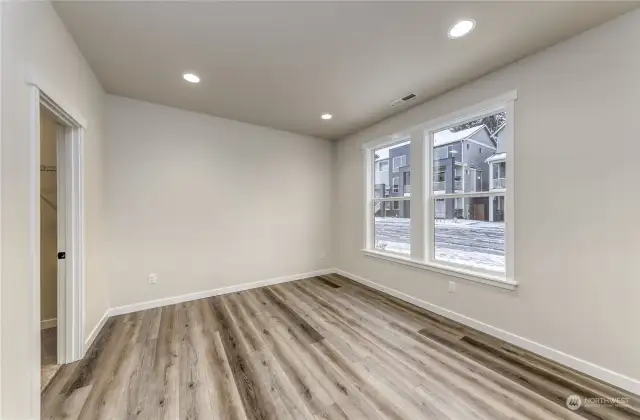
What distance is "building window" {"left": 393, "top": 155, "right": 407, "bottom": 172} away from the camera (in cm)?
365

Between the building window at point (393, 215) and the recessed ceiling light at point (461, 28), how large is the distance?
163cm

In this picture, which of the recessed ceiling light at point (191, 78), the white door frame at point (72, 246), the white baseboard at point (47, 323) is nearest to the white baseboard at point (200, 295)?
the white baseboard at point (47, 323)

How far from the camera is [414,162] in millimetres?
3346

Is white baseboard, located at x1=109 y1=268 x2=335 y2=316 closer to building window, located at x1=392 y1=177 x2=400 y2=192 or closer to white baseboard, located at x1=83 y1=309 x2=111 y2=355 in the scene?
white baseboard, located at x1=83 y1=309 x2=111 y2=355

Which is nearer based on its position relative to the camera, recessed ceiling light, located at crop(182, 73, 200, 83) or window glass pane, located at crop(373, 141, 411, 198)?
recessed ceiling light, located at crop(182, 73, 200, 83)

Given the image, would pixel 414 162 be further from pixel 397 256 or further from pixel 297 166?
pixel 297 166

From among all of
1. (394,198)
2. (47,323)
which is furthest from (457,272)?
(47,323)

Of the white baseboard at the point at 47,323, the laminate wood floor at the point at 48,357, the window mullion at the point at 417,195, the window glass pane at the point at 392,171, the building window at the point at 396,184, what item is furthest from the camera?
the building window at the point at 396,184

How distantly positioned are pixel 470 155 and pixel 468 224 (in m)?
0.77

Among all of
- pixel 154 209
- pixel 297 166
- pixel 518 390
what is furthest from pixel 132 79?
pixel 518 390

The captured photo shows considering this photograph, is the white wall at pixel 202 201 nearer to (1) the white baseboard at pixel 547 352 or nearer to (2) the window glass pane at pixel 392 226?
(2) the window glass pane at pixel 392 226

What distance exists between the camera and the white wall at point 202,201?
312 cm

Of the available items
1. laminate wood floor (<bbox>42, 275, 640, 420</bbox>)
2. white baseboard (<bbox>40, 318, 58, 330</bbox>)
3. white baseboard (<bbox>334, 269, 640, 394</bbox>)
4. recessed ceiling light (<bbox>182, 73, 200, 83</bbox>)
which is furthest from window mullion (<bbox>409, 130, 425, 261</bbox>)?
white baseboard (<bbox>40, 318, 58, 330</bbox>)

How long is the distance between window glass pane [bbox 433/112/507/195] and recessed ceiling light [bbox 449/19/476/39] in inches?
39.7
